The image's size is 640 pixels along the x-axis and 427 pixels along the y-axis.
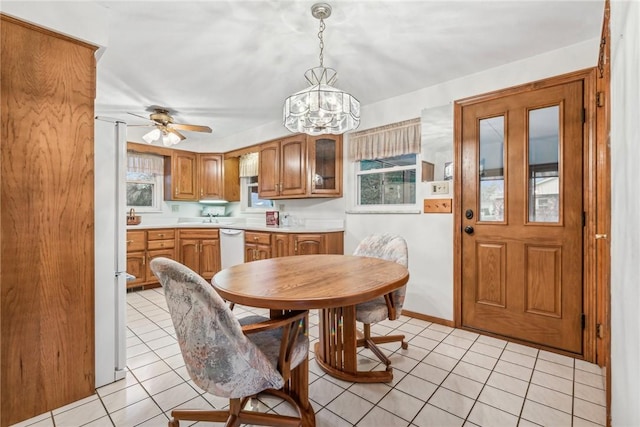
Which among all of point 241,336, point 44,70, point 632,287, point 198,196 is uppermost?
point 44,70

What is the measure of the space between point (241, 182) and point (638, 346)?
16.9ft

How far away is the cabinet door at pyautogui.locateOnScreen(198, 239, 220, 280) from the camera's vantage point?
4570 millimetres

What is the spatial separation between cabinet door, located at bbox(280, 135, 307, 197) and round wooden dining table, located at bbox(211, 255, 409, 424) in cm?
173

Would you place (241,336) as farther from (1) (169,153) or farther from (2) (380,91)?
(1) (169,153)

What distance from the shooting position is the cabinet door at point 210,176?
5.08 meters

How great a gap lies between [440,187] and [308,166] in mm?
1637

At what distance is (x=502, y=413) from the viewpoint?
63.3 inches

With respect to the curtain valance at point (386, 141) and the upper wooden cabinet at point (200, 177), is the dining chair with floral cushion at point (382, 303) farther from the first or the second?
the upper wooden cabinet at point (200, 177)

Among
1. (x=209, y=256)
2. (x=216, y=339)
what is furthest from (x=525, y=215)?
(x=209, y=256)

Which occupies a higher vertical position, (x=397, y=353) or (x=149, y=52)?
(x=149, y=52)

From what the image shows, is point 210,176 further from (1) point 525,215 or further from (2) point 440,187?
(1) point 525,215

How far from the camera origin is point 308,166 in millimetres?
3764

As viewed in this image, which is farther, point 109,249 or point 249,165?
point 249,165

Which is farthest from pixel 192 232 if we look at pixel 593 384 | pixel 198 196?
pixel 593 384
